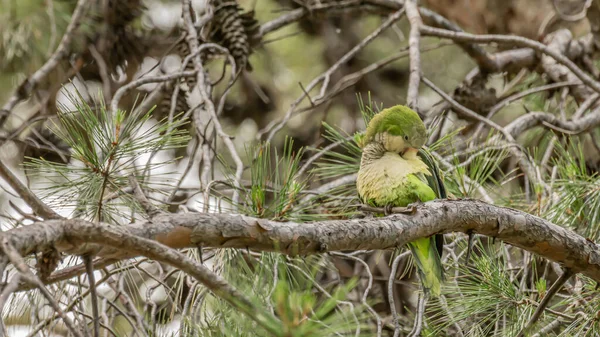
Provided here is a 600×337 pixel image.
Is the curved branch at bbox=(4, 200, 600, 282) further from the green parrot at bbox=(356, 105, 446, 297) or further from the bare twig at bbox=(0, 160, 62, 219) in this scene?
the green parrot at bbox=(356, 105, 446, 297)

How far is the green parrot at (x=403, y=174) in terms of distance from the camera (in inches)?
73.1

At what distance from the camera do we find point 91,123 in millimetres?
1582

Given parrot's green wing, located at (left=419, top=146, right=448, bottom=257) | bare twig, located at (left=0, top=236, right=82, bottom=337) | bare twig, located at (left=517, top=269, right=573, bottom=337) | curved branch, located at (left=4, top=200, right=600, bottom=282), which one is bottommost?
bare twig, located at (left=517, top=269, right=573, bottom=337)

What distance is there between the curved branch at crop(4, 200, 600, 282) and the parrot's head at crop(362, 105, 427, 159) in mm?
329

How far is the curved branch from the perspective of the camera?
1.07 metres

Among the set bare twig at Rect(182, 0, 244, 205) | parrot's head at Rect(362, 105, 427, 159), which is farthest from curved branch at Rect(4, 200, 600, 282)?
Result: bare twig at Rect(182, 0, 244, 205)

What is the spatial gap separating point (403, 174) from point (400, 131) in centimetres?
12

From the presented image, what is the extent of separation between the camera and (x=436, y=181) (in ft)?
6.36

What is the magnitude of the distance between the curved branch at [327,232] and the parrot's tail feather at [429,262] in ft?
0.77

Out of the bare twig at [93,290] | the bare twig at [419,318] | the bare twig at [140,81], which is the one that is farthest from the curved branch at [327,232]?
the bare twig at [140,81]

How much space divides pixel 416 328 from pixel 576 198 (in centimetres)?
73

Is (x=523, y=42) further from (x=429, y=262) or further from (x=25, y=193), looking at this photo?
(x=25, y=193)

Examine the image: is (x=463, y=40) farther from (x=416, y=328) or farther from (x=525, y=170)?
(x=416, y=328)

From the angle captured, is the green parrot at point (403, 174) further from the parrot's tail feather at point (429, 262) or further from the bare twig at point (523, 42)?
the bare twig at point (523, 42)
